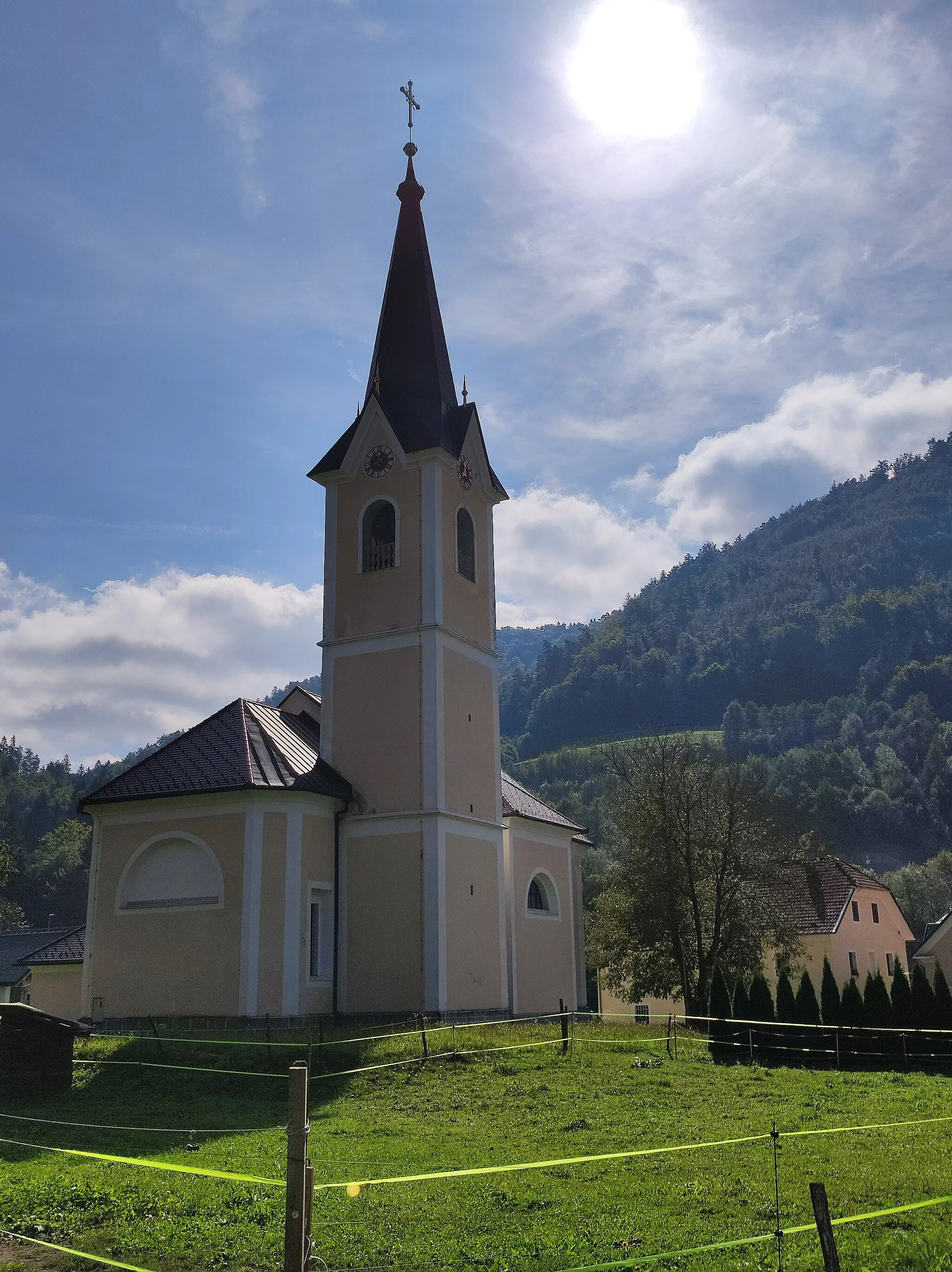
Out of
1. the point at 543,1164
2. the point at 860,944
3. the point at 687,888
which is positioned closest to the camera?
the point at 543,1164

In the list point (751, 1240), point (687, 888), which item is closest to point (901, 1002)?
point (687, 888)

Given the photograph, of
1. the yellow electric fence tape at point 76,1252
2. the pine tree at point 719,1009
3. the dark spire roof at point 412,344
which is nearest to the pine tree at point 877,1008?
the pine tree at point 719,1009

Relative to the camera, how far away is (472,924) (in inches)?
1080

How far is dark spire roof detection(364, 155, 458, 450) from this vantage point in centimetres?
3078

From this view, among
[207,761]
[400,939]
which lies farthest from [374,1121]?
[207,761]

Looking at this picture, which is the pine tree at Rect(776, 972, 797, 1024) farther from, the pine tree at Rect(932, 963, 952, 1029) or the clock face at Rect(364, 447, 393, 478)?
the clock face at Rect(364, 447, 393, 478)

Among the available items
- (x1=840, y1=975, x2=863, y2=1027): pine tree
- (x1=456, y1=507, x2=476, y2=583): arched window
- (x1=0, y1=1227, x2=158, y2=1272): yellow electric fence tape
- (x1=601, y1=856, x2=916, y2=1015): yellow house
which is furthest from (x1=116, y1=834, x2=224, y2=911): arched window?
(x1=601, y1=856, x2=916, y2=1015): yellow house

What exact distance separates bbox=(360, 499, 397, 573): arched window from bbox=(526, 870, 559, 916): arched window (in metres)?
→ 10.4

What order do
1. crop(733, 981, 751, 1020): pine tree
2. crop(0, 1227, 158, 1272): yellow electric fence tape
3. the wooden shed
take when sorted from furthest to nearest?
crop(733, 981, 751, 1020): pine tree → the wooden shed → crop(0, 1227, 158, 1272): yellow electric fence tape

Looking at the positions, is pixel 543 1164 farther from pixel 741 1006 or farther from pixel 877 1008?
pixel 877 1008

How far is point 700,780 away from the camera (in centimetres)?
3628

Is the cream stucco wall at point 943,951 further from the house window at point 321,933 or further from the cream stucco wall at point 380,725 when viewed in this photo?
the house window at point 321,933

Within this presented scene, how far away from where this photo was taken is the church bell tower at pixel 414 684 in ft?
86.9

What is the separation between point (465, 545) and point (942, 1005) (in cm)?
1637
